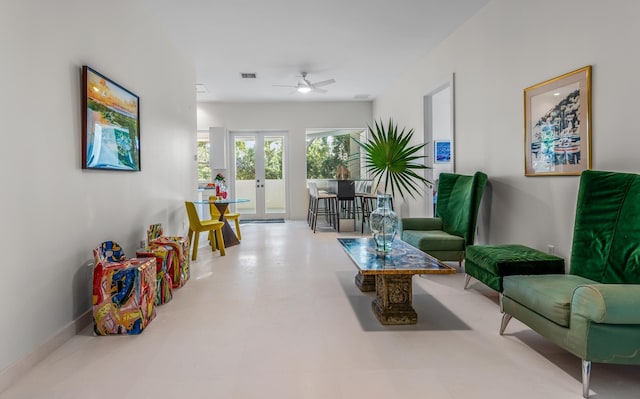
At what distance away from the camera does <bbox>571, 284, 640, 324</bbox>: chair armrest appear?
1730 mm

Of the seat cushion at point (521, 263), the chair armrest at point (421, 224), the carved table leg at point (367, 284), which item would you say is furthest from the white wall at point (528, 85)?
the carved table leg at point (367, 284)

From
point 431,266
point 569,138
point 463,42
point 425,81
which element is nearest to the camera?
point 431,266

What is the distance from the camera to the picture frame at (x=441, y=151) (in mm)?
6926

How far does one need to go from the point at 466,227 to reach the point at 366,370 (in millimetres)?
2305

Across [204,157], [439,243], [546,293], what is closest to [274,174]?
[204,157]

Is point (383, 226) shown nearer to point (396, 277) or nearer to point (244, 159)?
point (396, 277)

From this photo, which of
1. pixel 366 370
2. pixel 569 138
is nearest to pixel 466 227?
pixel 569 138

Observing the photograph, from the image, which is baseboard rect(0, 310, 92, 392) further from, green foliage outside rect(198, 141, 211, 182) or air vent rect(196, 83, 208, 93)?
green foliage outside rect(198, 141, 211, 182)

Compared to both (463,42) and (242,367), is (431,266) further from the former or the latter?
(463,42)

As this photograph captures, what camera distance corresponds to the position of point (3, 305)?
78.2 inches

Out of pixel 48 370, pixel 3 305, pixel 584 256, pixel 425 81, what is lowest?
pixel 48 370

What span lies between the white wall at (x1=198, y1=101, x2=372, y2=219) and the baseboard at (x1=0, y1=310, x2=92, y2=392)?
260 inches

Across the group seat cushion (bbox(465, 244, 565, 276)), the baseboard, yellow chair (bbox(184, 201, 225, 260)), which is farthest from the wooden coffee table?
yellow chair (bbox(184, 201, 225, 260))

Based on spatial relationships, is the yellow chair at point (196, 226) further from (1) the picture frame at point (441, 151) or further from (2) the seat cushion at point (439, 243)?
(1) the picture frame at point (441, 151)
